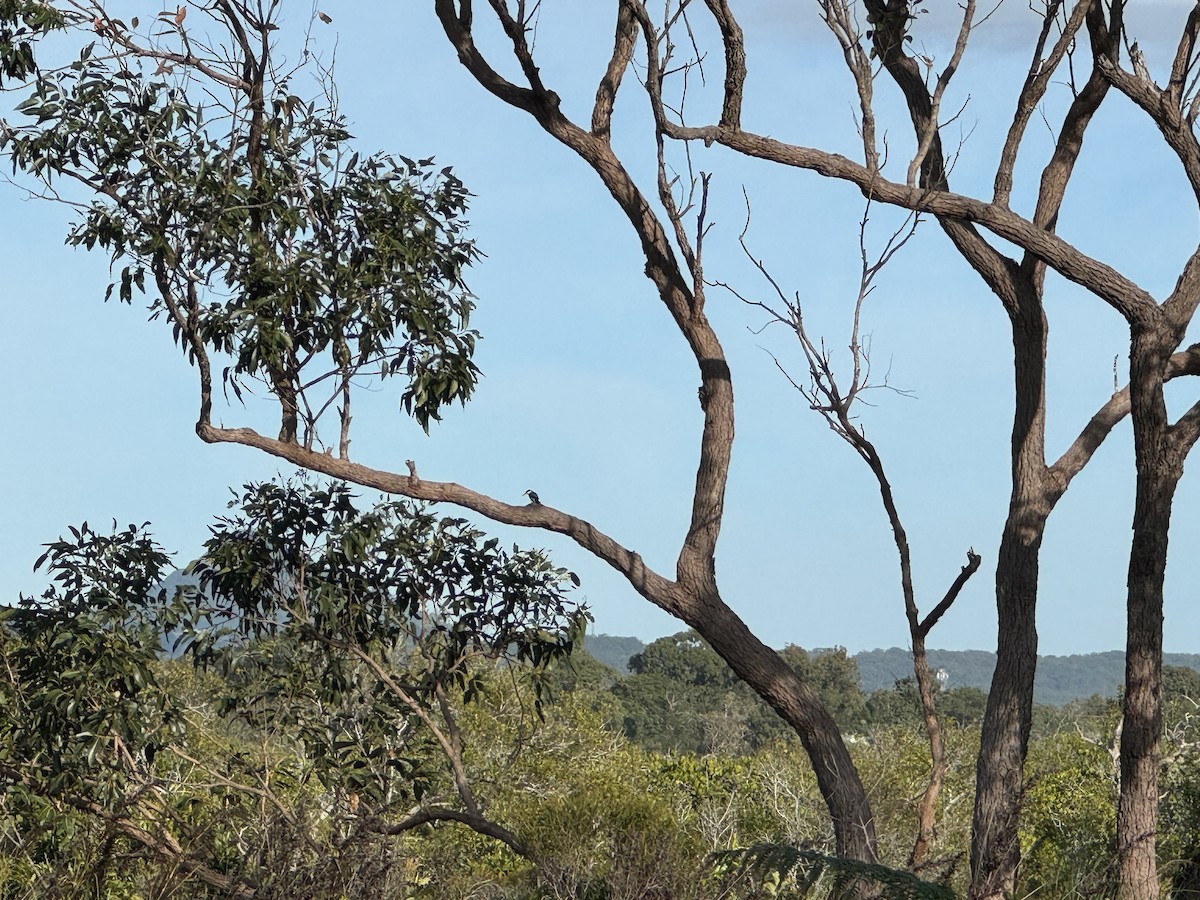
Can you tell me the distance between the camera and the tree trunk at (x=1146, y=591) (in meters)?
7.38

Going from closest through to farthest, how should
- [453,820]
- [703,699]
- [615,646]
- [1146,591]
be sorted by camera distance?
1. [1146,591]
2. [453,820]
3. [703,699]
4. [615,646]

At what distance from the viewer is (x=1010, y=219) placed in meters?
7.74

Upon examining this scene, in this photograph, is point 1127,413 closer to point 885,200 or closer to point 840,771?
point 885,200

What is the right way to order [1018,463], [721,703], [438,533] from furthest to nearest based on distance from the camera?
[721,703] → [1018,463] → [438,533]

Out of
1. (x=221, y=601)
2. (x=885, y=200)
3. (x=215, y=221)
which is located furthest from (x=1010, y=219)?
(x=221, y=601)

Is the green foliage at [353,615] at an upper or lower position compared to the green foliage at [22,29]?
lower

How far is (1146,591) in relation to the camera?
745cm

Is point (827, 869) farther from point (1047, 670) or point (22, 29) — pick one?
point (1047, 670)

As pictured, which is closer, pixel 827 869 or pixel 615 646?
pixel 827 869

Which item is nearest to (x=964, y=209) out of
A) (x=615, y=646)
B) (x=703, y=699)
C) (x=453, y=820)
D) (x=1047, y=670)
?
(x=453, y=820)

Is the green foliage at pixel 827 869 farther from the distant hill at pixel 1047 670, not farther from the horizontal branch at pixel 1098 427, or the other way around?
the distant hill at pixel 1047 670

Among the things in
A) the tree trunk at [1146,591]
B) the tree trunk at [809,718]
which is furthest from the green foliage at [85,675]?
the tree trunk at [1146,591]

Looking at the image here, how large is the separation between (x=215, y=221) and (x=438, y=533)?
1.99m

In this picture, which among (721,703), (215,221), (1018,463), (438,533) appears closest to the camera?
(215,221)
